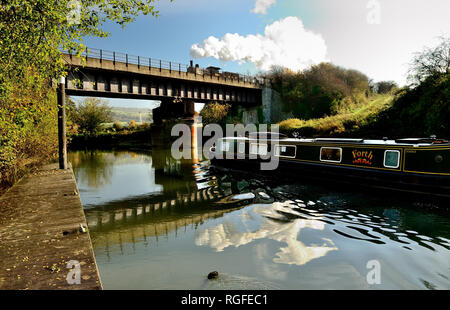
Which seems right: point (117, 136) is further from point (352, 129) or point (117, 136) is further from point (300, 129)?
point (352, 129)

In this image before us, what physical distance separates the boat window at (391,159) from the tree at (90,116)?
5088 cm

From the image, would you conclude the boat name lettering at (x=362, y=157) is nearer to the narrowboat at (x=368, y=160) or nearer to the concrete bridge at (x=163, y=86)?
the narrowboat at (x=368, y=160)

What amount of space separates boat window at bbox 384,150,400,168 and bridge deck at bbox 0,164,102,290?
9.44 m

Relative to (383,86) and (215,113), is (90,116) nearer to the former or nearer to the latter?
(215,113)

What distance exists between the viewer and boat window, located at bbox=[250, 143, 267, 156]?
45.2ft

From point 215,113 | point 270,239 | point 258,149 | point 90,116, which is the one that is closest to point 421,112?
point 258,149

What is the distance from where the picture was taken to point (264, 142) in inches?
543

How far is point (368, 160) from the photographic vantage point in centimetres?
967

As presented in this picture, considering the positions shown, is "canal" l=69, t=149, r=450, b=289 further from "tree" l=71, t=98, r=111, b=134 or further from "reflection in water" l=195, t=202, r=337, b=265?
"tree" l=71, t=98, r=111, b=134

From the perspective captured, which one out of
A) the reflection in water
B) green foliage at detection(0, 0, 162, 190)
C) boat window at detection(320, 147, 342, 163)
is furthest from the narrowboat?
green foliage at detection(0, 0, 162, 190)

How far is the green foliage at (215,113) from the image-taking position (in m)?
36.6
